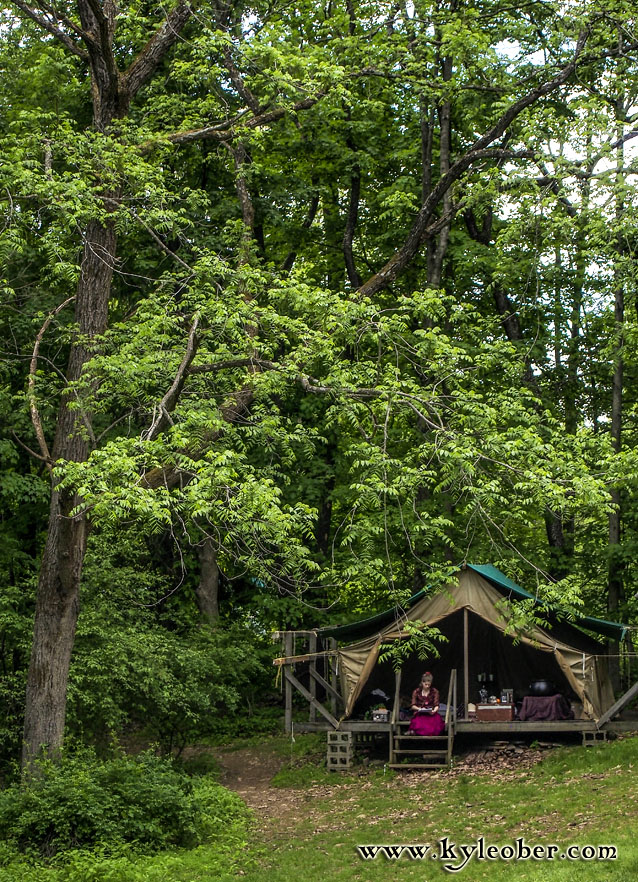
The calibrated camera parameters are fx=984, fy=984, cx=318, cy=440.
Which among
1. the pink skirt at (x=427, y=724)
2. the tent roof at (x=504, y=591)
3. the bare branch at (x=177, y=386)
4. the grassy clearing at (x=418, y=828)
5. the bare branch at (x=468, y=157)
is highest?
the bare branch at (x=468, y=157)

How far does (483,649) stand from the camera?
17.1 m

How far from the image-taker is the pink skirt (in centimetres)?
1488

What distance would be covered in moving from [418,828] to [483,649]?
20.8ft

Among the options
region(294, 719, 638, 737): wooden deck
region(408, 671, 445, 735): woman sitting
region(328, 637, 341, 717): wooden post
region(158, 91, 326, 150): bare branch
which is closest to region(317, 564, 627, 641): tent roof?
region(328, 637, 341, 717): wooden post

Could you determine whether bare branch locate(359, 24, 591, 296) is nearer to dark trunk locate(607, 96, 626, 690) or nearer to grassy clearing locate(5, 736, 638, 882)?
dark trunk locate(607, 96, 626, 690)

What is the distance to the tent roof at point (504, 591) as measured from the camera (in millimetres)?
15117

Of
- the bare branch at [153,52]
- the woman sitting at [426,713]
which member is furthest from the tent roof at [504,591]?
the bare branch at [153,52]

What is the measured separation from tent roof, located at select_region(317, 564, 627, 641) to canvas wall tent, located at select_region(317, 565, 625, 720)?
0.6 inches

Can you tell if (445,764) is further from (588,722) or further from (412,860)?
(412,860)

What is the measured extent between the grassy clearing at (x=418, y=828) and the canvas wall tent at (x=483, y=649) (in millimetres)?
1479

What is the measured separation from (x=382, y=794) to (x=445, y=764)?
156 cm

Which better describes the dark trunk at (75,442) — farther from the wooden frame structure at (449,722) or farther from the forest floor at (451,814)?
the wooden frame structure at (449,722)

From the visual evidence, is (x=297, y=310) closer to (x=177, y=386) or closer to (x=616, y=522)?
(x=177, y=386)

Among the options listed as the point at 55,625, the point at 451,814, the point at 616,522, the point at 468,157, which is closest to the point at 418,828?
the point at 451,814
